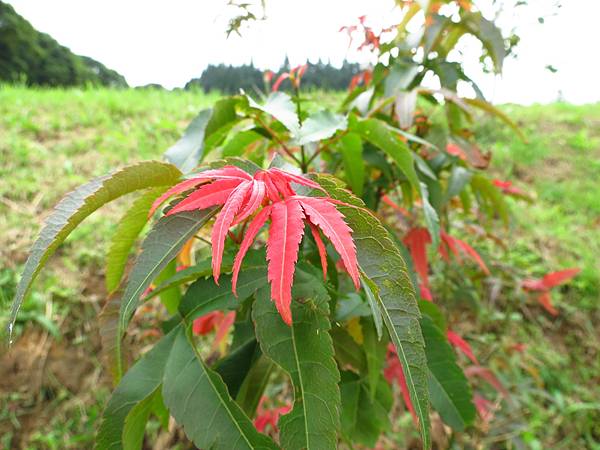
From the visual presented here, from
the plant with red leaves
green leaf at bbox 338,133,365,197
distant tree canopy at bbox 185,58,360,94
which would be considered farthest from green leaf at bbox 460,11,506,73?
distant tree canopy at bbox 185,58,360,94

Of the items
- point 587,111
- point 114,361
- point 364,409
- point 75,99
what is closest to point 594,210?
Result: point 587,111

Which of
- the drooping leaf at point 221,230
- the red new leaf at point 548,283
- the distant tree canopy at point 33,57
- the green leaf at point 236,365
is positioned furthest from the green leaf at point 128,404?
the distant tree canopy at point 33,57

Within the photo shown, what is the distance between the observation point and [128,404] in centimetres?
50

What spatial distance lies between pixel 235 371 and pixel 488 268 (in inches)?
29.7

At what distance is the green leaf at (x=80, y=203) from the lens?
40 cm

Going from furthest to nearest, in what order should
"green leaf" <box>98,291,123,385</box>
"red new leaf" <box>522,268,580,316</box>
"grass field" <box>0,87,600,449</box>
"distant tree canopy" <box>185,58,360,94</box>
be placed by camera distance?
"distant tree canopy" <box>185,58,360,94</box> → "grass field" <box>0,87,600,449</box> → "red new leaf" <box>522,268,580,316</box> → "green leaf" <box>98,291,123,385</box>

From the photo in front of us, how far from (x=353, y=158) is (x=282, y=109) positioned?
14 centimetres

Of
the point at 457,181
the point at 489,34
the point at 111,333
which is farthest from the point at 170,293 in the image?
the point at 489,34

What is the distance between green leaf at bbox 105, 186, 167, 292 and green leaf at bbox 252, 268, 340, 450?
0.17 meters

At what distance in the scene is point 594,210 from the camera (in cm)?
255

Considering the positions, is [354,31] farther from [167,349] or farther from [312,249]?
[167,349]

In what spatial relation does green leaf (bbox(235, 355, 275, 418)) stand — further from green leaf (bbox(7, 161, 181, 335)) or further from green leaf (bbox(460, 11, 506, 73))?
green leaf (bbox(460, 11, 506, 73))

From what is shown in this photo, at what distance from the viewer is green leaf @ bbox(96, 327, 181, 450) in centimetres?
49

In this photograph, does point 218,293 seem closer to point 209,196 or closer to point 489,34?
point 209,196
